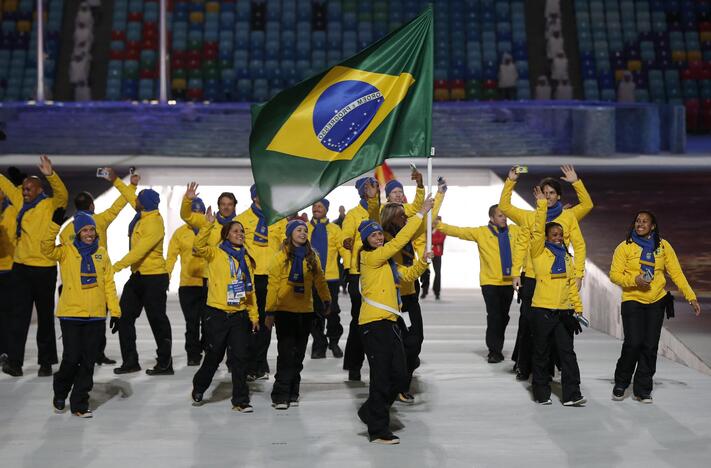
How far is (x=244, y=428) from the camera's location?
31.0ft

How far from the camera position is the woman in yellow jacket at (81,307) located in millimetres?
9906

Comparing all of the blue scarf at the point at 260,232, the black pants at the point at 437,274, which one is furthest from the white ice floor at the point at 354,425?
the black pants at the point at 437,274

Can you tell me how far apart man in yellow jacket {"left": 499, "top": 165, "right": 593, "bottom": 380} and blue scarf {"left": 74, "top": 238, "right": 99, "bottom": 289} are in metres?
3.18

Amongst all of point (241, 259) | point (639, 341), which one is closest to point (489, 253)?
point (639, 341)

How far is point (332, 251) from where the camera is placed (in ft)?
42.7

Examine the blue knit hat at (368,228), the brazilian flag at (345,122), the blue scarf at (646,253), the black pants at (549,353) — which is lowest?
the black pants at (549,353)

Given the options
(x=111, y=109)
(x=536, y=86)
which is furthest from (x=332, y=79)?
(x=536, y=86)

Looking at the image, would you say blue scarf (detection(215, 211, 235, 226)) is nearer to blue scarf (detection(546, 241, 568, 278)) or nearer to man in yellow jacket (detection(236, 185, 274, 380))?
man in yellow jacket (detection(236, 185, 274, 380))

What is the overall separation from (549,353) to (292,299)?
1.92 meters

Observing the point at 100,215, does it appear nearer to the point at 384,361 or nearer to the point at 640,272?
the point at 384,361

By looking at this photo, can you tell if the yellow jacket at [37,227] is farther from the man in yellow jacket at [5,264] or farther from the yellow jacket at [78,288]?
the yellow jacket at [78,288]

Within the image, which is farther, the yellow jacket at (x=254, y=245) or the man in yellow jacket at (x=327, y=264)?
the man in yellow jacket at (x=327, y=264)

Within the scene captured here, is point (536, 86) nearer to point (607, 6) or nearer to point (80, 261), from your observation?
point (607, 6)

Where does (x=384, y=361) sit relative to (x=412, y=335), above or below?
below
